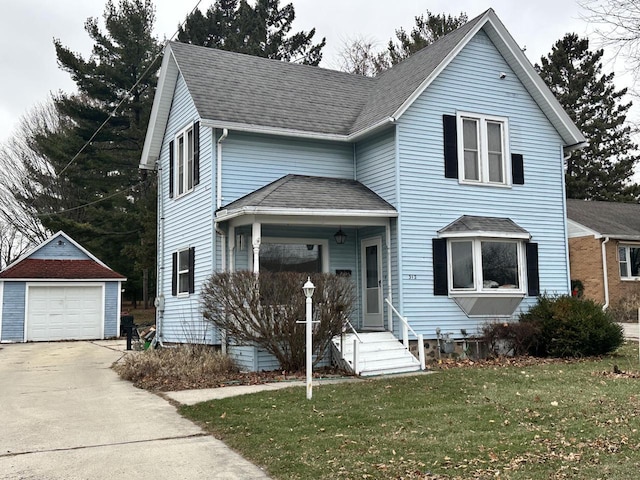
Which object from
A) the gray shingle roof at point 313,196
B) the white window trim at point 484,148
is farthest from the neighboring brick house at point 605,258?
the gray shingle roof at point 313,196

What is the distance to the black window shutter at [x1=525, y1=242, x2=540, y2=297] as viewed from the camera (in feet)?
49.2

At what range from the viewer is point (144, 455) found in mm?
6402

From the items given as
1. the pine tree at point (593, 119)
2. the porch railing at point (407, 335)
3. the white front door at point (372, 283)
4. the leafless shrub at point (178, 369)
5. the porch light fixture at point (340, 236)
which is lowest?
the leafless shrub at point (178, 369)

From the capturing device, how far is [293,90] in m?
16.3

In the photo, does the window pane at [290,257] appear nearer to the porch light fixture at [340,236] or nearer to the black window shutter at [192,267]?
the porch light fixture at [340,236]

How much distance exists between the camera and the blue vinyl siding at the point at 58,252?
25938mm

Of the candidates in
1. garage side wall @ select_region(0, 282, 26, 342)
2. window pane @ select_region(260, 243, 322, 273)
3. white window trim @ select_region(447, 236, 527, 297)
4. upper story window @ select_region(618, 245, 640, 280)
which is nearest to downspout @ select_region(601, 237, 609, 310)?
upper story window @ select_region(618, 245, 640, 280)

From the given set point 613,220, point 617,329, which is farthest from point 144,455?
point 613,220

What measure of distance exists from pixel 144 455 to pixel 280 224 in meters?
7.50

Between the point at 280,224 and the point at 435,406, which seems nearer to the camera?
the point at 435,406

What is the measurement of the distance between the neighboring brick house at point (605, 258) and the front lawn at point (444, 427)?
48.3 ft

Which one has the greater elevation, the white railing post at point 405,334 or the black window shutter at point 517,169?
the black window shutter at point 517,169

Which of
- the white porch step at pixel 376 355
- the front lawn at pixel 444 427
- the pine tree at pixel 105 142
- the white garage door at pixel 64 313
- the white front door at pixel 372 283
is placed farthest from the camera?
the pine tree at pixel 105 142

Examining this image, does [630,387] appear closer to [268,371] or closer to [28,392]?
[268,371]
